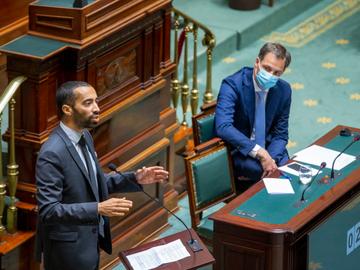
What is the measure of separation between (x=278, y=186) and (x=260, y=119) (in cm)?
68

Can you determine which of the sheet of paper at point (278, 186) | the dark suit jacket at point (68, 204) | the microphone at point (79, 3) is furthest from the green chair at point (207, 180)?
the microphone at point (79, 3)

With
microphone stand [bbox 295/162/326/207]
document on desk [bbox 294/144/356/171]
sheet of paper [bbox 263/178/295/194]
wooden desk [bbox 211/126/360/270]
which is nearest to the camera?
wooden desk [bbox 211/126/360/270]

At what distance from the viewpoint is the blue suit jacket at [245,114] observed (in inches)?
266

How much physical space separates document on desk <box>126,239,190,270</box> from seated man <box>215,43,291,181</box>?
138cm

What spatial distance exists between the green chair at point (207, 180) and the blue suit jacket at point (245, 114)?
110 mm

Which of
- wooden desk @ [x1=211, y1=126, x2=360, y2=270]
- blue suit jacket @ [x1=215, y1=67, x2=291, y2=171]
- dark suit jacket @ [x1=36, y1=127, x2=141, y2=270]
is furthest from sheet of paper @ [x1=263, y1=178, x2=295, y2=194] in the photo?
dark suit jacket @ [x1=36, y1=127, x2=141, y2=270]

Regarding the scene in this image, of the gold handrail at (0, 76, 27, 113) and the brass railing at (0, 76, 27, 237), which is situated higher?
the gold handrail at (0, 76, 27, 113)

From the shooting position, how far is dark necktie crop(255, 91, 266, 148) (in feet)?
22.5

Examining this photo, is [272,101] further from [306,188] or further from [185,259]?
[185,259]

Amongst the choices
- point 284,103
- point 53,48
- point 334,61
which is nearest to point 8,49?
point 53,48

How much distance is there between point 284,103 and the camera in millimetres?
6945

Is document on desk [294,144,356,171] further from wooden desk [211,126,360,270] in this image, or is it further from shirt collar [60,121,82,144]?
shirt collar [60,121,82,144]

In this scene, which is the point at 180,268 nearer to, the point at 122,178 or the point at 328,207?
the point at 122,178

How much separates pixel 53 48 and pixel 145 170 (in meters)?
1.07
